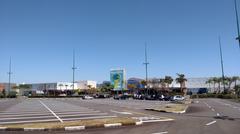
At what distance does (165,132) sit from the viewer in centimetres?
1248

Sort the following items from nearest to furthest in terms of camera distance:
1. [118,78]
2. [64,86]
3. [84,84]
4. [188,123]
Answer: [188,123], [118,78], [64,86], [84,84]

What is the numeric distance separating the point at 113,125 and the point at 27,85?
151 m

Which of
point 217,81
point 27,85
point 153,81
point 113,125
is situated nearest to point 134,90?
point 153,81

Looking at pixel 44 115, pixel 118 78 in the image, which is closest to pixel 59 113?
pixel 44 115

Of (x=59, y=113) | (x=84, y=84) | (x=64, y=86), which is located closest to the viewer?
(x=59, y=113)

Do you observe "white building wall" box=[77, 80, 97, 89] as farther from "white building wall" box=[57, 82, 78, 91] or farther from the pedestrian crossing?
the pedestrian crossing

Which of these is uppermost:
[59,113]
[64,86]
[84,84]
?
[84,84]

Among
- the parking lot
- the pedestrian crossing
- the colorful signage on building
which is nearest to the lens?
the pedestrian crossing

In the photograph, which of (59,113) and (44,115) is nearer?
(44,115)

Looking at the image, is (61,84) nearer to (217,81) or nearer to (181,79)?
(181,79)

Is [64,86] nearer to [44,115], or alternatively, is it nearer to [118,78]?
[118,78]

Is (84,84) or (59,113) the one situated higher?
(84,84)

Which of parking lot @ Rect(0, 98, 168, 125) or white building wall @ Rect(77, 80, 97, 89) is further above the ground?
white building wall @ Rect(77, 80, 97, 89)

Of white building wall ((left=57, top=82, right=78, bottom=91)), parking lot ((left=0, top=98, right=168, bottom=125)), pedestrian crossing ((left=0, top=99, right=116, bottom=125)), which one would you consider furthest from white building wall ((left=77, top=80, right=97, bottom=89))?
pedestrian crossing ((left=0, top=99, right=116, bottom=125))
